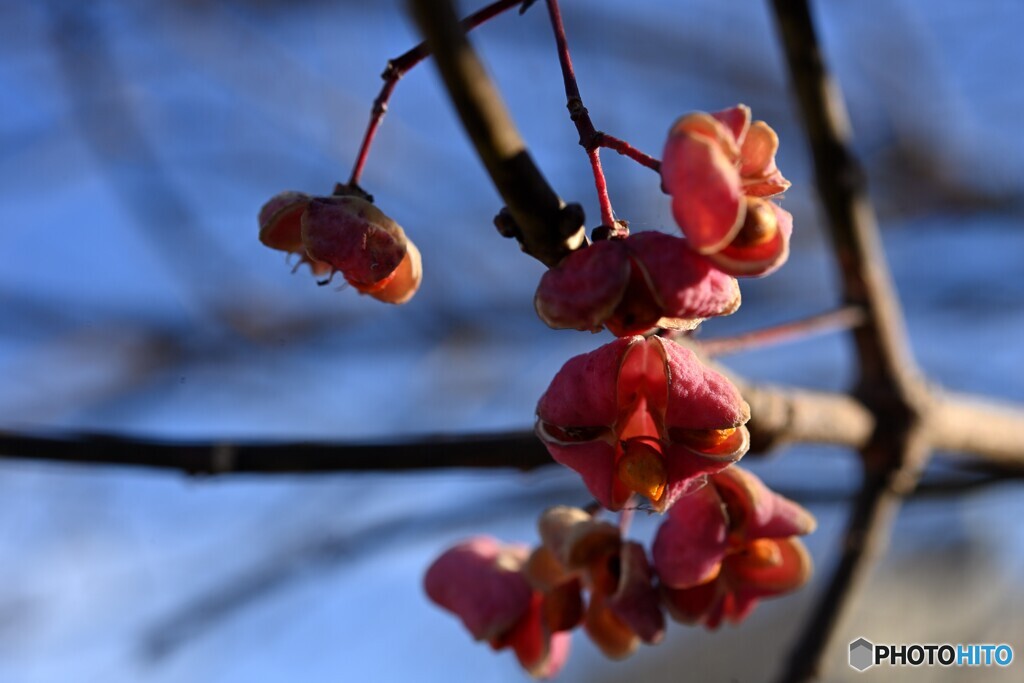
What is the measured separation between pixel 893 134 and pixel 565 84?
2.55 m

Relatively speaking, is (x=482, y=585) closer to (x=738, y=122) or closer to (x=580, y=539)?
(x=580, y=539)

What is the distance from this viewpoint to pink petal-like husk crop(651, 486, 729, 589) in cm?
91

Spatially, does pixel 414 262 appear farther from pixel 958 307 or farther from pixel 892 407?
pixel 958 307

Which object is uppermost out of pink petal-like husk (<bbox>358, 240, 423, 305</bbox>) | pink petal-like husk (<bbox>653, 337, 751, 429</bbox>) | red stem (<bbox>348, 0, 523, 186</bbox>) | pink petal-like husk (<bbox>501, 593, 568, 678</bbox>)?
red stem (<bbox>348, 0, 523, 186</bbox>)

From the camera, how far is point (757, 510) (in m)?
0.91

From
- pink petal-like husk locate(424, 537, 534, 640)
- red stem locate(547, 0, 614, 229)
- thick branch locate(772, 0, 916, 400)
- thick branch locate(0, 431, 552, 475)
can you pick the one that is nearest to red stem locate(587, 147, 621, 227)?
red stem locate(547, 0, 614, 229)

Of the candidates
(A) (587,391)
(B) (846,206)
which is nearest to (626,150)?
(A) (587,391)

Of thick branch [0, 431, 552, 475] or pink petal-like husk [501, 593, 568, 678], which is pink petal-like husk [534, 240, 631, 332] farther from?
pink petal-like husk [501, 593, 568, 678]

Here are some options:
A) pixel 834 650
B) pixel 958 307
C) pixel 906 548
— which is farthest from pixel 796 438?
pixel 906 548

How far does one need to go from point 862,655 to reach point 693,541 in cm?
72

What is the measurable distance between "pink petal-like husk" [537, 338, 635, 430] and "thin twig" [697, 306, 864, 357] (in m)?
0.30

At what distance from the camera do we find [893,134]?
9.89 ft

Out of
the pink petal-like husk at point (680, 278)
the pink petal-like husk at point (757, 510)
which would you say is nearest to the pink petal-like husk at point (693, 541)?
the pink petal-like husk at point (757, 510)

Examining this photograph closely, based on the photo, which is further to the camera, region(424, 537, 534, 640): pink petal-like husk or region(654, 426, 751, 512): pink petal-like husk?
region(424, 537, 534, 640): pink petal-like husk
